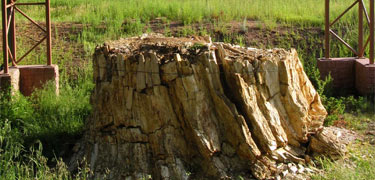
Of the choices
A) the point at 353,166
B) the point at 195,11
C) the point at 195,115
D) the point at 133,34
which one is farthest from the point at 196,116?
the point at 195,11

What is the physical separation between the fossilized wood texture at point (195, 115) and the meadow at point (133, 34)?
1.68 feet

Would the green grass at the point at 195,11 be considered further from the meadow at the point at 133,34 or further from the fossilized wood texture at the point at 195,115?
the fossilized wood texture at the point at 195,115

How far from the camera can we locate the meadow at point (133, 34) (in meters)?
6.81

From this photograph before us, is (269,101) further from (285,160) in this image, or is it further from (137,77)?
(137,77)

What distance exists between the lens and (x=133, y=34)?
11352mm

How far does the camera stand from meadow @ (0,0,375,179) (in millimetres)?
6812

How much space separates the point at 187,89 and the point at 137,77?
0.56m

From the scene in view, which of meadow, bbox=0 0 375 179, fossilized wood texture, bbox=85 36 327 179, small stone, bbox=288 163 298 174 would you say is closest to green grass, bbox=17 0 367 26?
meadow, bbox=0 0 375 179

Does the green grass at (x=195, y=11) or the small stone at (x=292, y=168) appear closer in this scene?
the small stone at (x=292, y=168)

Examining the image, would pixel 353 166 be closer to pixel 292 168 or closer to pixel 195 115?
pixel 292 168

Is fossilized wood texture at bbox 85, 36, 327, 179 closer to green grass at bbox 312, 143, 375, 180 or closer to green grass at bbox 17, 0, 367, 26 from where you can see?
green grass at bbox 312, 143, 375, 180

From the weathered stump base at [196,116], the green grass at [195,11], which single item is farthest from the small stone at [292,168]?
the green grass at [195,11]

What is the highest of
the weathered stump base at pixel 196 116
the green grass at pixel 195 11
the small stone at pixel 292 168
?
the green grass at pixel 195 11

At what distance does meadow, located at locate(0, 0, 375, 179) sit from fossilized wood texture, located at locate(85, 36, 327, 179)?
0.51 m
